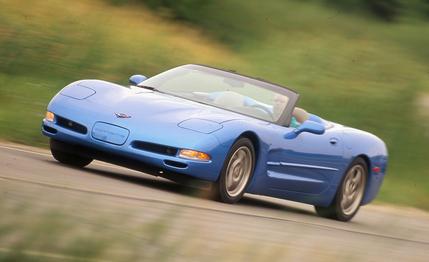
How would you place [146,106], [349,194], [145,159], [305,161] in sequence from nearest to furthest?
[145,159]
[146,106]
[305,161]
[349,194]

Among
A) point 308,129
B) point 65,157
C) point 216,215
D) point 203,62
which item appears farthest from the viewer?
point 203,62

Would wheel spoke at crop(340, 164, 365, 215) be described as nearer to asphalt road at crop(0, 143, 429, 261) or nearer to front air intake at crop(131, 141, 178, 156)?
asphalt road at crop(0, 143, 429, 261)

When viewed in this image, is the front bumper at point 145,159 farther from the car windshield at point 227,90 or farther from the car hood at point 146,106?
the car windshield at point 227,90

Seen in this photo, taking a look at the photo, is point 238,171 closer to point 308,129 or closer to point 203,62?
point 308,129

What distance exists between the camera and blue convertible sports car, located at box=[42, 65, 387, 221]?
34.1 ft

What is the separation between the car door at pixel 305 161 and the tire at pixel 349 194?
1.06 ft

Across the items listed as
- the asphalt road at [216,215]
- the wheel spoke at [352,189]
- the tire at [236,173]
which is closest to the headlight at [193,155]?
the tire at [236,173]

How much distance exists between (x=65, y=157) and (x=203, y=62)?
13.5 m

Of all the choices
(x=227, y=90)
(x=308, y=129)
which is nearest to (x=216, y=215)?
(x=308, y=129)

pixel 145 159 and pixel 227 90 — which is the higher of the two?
pixel 227 90

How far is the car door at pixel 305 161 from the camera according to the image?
11336 millimetres

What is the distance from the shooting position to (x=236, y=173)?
10781 mm

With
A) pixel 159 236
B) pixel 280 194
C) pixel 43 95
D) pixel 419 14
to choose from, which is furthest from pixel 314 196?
pixel 419 14

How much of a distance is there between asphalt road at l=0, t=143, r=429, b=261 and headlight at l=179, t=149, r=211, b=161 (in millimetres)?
350
